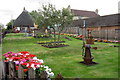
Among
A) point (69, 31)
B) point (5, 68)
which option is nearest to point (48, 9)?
point (5, 68)

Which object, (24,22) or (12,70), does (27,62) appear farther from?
(24,22)

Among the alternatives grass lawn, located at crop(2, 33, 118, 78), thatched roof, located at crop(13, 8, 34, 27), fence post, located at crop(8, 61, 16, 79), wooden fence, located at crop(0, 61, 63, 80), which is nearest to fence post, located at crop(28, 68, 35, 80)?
wooden fence, located at crop(0, 61, 63, 80)

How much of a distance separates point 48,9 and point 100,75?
38.0ft

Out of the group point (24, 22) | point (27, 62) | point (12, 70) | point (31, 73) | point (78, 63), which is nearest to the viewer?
point (31, 73)

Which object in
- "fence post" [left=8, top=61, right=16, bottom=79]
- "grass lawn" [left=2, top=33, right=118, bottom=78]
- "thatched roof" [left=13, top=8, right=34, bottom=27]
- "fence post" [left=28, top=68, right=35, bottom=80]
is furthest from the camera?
"thatched roof" [left=13, top=8, right=34, bottom=27]

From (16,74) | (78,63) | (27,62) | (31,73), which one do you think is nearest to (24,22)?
(78,63)

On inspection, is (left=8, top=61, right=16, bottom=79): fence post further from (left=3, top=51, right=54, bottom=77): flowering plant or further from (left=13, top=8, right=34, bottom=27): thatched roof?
(left=13, top=8, right=34, bottom=27): thatched roof

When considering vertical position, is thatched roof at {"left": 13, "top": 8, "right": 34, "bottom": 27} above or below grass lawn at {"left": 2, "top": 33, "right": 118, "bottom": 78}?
above

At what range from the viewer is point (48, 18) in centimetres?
1455

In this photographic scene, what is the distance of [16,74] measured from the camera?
10.0 ft

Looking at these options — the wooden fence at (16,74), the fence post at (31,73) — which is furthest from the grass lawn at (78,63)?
the fence post at (31,73)

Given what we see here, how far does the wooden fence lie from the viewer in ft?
9.02

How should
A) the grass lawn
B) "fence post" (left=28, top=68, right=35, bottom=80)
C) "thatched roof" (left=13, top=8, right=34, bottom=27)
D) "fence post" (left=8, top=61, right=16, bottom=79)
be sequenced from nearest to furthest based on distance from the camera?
"fence post" (left=28, top=68, right=35, bottom=80)
"fence post" (left=8, top=61, right=16, bottom=79)
the grass lawn
"thatched roof" (left=13, top=8, right=34, bottom=27)

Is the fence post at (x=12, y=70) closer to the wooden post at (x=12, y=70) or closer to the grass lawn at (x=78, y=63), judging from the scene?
the wooden post at (x=12, y=70)
